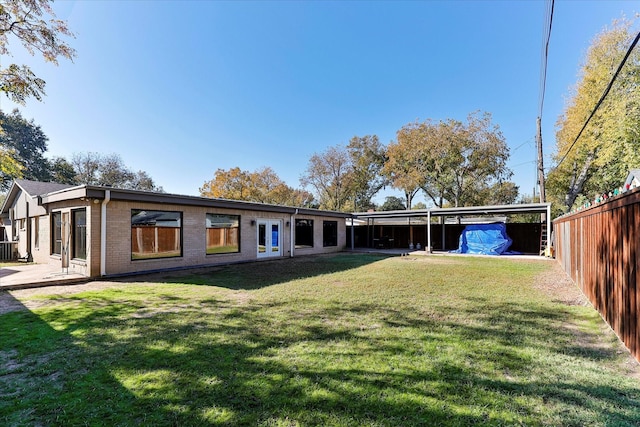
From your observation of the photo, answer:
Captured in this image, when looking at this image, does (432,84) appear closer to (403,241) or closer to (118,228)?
(403,241)

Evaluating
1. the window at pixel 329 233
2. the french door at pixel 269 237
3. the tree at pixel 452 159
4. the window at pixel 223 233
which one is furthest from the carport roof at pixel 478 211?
the window at pixel 223 233

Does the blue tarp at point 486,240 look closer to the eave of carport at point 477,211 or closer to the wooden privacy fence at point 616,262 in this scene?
the eave of carport at point 477,211

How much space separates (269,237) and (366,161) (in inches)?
819

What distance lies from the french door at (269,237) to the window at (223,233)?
4.19 feet

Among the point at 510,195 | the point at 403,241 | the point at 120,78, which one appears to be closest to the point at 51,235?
the point at 120,78

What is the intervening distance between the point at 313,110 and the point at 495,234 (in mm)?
14669

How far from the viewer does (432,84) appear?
1834cm

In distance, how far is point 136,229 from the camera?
892cm

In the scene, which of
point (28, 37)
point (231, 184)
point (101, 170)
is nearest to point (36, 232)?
point (28, 37)

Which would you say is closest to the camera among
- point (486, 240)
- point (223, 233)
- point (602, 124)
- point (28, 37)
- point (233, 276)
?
point (28, 37)

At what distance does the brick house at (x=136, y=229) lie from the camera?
8.21m

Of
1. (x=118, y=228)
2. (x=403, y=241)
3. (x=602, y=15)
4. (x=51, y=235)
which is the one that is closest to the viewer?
(x=602, y=15)

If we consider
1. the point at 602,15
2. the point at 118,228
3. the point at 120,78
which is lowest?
the point at 118,228

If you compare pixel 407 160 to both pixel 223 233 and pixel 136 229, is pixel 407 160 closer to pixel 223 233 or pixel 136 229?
pixel 223 233
